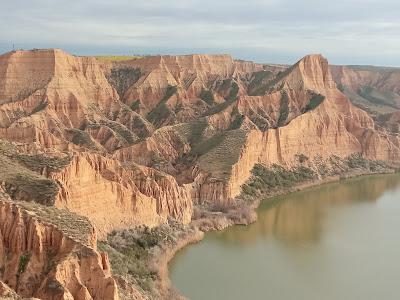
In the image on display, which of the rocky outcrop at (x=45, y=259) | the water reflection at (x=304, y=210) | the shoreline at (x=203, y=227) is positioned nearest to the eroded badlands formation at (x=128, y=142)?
the rocky outcrop at (x=45, y=259)

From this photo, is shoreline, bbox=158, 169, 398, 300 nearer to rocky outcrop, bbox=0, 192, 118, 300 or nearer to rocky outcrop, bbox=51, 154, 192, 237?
rocky outcrop, bbox=51, 154, 192, 237

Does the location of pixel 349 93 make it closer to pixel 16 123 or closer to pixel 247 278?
pixel 16 123

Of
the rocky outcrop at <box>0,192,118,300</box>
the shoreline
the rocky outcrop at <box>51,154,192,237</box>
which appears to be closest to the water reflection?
the shoreline

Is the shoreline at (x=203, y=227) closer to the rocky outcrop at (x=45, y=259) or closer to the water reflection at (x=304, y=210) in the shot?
the water reflection at (x=304, y=210)

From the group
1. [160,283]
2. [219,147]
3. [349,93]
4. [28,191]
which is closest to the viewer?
[28,191]

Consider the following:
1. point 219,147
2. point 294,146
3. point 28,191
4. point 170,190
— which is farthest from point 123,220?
point 294,146

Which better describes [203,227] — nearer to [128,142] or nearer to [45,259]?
[45,259]
